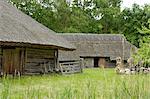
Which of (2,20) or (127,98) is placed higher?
(2,20)

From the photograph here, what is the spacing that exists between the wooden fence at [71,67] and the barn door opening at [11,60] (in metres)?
4.22

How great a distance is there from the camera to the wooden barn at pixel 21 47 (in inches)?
722

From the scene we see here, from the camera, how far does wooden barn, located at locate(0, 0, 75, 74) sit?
1834 cm

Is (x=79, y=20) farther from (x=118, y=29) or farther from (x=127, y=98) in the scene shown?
(x=127, y=98)

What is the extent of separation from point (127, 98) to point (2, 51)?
17.0 m

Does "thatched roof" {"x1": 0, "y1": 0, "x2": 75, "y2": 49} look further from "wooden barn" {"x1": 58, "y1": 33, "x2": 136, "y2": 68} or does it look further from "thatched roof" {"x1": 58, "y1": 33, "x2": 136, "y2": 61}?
"thatched roof" {"x1": 58, "y1": 33, "x2": 136, "y2": 61}

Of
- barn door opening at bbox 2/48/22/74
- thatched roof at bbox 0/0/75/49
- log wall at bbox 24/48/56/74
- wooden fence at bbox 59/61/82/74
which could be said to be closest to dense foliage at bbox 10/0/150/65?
wooden fence at bbox 59/61/82/74

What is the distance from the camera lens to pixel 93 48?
141 feet

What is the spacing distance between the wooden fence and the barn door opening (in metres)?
4.22

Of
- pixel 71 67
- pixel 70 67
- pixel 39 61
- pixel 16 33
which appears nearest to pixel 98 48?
pixel 71 67

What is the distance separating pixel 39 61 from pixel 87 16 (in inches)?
1210

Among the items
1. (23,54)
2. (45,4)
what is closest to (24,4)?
(45,4)

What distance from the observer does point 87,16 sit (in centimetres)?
5316

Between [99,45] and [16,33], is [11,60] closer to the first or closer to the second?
[16,33]
